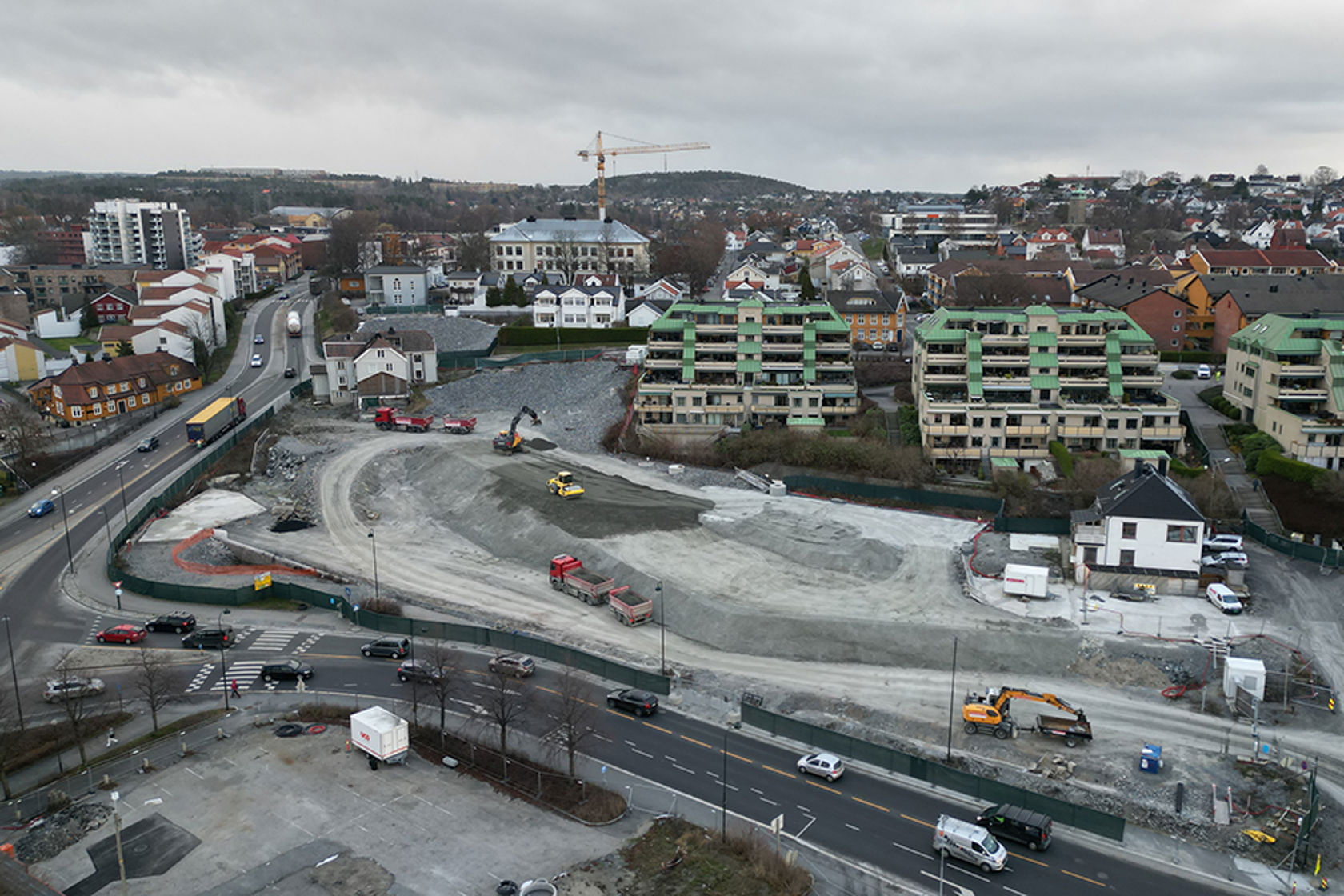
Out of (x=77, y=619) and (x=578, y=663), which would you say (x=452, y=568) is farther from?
(x=77, y=619)

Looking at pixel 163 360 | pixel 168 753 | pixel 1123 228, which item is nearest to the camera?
pixel 168 753

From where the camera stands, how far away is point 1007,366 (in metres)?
66.4

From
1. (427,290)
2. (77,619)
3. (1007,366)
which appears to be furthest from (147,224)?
(1007,366)

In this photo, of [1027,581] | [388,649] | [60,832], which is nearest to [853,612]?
[1027,581]

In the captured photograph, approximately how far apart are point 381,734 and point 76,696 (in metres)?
13.7

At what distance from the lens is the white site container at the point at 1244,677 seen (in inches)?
1411

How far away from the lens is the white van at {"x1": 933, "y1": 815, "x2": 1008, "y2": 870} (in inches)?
1065

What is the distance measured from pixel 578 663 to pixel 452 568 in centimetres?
1440

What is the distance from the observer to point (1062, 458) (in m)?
61.5

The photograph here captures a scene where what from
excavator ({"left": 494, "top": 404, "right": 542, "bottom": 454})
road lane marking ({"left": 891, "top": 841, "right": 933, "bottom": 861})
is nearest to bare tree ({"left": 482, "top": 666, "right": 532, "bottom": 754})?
road lane marking ({"left": 891, "top": 841, "right": 933, "bottom": 861})

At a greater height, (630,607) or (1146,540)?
(1146,540)

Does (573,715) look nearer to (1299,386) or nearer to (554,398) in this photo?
(554,398)

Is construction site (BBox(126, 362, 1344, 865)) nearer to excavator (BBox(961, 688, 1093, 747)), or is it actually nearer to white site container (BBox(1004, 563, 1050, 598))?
excavator (BBox(961, 688, 1093, 747))

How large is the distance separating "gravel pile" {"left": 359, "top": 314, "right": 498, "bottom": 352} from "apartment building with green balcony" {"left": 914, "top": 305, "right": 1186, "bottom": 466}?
168 ft
